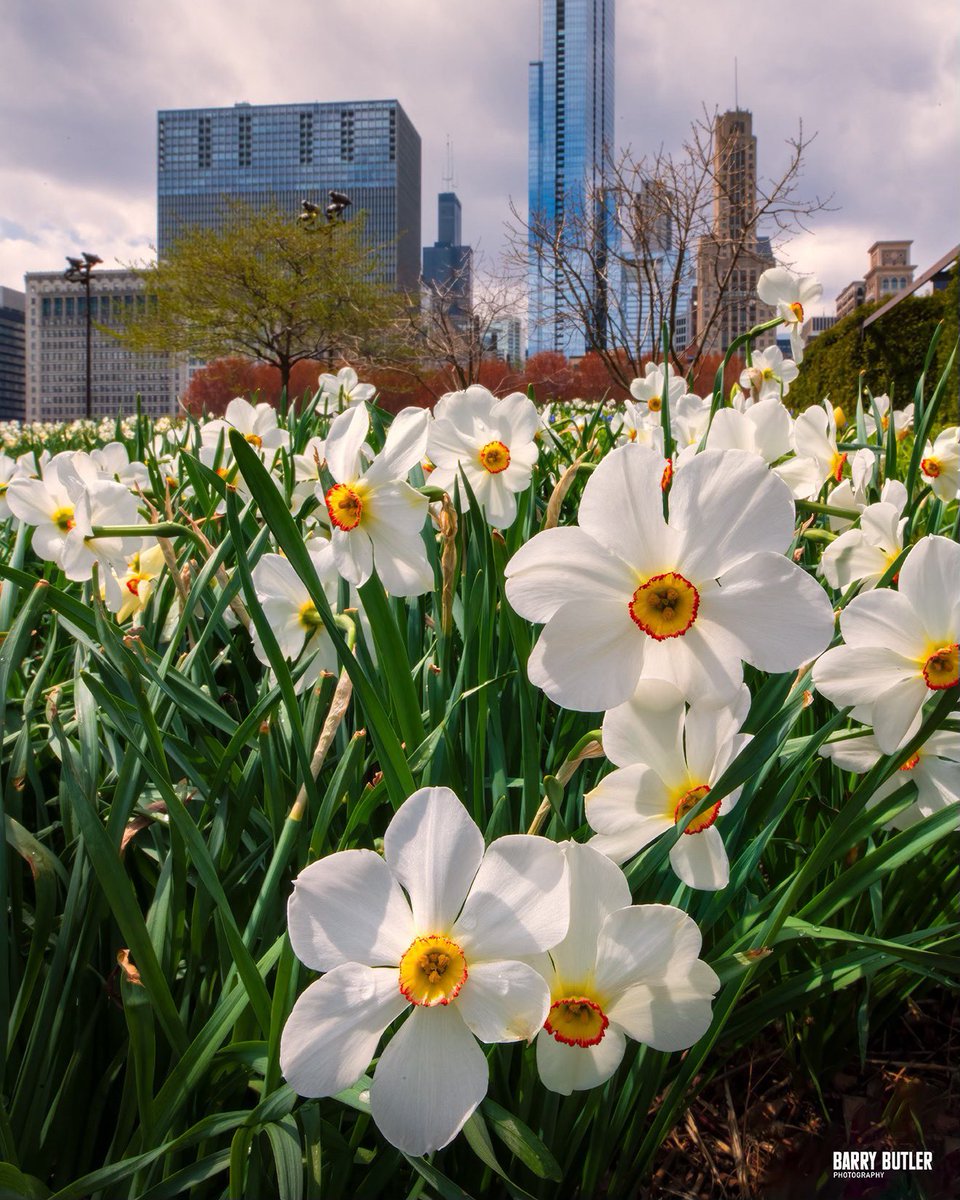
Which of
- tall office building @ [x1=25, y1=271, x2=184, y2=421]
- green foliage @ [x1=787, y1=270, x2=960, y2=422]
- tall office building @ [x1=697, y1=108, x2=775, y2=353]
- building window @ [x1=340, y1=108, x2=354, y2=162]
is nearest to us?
green foliage @ [x1=787, y1=270, x2=960, y2=422]

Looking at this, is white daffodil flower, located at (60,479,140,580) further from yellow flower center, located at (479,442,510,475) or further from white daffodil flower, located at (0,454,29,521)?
white daffodil flower, located at (0,454,29,521)

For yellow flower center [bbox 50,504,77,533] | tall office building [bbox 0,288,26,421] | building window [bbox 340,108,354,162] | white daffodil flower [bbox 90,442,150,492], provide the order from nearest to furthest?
yellow flower center [bbox 50,504,77,533], white daffodil flower [bbox 90,442,150,492], tall office building [bbox 0,288,26,421], building window [bbox 340,108,354,162]

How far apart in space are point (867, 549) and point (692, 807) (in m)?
0.48

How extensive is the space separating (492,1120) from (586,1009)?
139 millimetres

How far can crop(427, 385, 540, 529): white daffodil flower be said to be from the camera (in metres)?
1.03

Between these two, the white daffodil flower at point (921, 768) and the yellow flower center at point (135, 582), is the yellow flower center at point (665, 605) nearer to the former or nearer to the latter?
the white daffodil flower at point (921, 768)

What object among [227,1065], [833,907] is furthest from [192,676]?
[833,907]

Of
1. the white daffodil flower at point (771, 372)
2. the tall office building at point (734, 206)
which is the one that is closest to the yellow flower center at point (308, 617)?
the white daffodil flower at point (771, 372)

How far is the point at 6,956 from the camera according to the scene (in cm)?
67

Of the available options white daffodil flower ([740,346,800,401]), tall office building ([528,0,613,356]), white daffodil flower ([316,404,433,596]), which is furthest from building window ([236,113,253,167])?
white daffodil flower ([316,404,433,596])

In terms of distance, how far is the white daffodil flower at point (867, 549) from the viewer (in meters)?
0.86

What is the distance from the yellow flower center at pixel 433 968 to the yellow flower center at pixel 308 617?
0.38m

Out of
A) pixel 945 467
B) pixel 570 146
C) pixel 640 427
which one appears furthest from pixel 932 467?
pixel 570 146

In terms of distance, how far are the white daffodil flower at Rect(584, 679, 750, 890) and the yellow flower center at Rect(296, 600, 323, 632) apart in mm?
350
